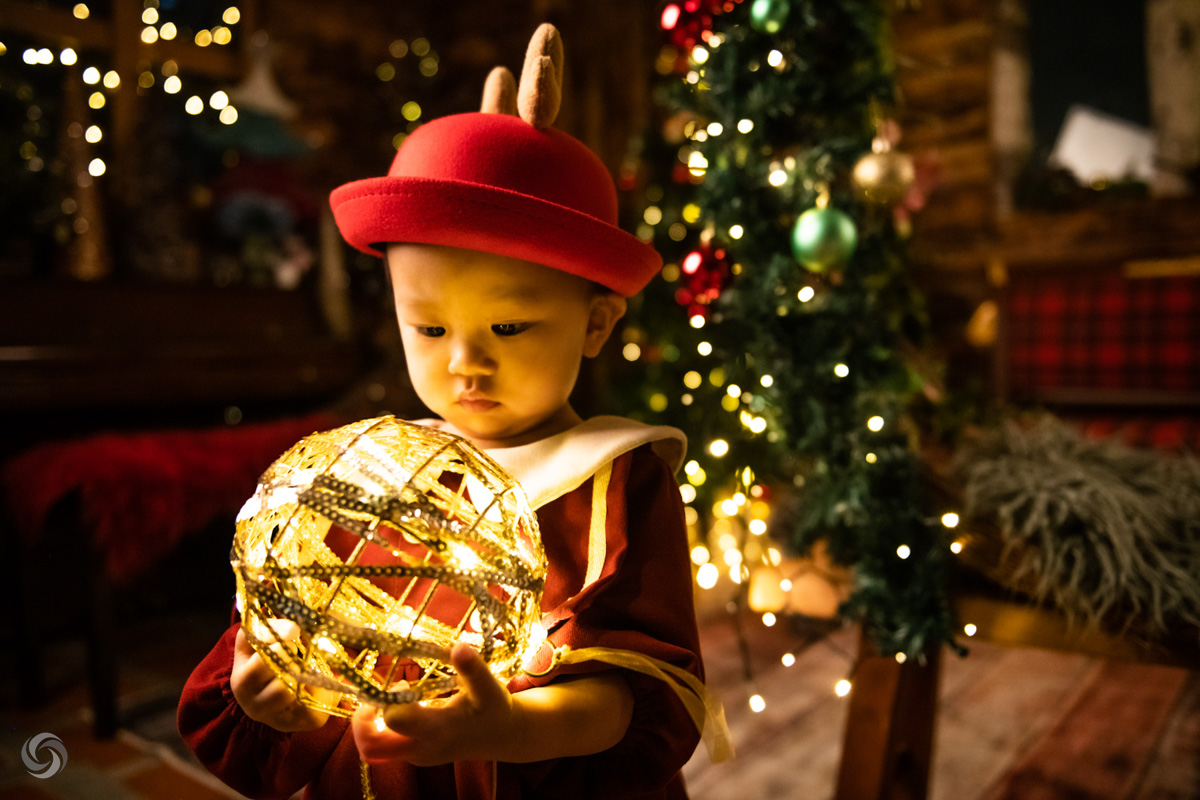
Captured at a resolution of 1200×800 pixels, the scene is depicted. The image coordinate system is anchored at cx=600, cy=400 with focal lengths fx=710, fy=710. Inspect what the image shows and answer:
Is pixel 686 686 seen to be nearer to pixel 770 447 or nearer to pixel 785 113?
pixel 770 447

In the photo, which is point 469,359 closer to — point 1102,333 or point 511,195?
point 511,195

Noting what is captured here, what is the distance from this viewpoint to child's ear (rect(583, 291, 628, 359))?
733 mm

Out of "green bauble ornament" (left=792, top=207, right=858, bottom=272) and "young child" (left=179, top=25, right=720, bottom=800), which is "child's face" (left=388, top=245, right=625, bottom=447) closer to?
"young child" (left=179, top=25, right=720, bottom=800)

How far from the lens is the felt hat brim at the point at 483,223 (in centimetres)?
59

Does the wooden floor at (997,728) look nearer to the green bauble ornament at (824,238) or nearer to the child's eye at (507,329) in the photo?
the green bauble ornament at (824,238)

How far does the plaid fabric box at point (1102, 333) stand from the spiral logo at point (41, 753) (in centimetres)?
321

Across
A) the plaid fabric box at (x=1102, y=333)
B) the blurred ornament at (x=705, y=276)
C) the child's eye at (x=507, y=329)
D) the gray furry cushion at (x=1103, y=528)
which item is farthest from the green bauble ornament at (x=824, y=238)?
the plaid fabric box at (x=1102, y=333)

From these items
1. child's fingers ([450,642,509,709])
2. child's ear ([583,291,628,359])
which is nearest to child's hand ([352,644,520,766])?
child's fingers ([450,642,509,709])

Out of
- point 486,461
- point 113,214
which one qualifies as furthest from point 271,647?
point 113,214

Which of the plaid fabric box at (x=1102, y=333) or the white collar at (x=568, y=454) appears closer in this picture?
the white collar at (x=568, y=454)

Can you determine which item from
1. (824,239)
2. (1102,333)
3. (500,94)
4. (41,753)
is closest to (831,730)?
(824,239)

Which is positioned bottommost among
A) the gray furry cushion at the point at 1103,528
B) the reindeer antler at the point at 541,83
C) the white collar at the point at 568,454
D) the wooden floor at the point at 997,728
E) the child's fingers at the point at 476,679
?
the wooden floor at the point at 997,728

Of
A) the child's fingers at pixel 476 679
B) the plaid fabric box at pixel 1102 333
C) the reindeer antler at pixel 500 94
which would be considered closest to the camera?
the child's fingers at pixel 476 679

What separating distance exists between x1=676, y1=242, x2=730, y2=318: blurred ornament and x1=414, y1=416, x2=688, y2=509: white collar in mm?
599
